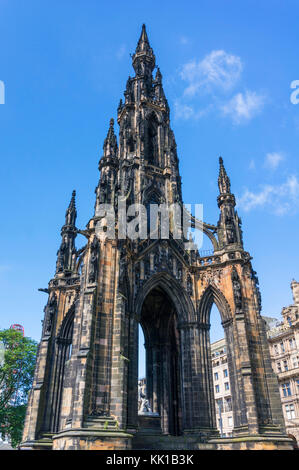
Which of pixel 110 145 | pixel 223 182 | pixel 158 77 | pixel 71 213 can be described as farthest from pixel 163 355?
pixel 158 77

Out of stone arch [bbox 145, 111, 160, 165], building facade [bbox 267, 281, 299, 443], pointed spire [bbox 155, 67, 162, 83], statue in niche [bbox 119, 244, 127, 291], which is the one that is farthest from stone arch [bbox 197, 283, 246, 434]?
pointed spire [bbox 155, 67, 162, 83]

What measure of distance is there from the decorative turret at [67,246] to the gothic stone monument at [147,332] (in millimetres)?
90

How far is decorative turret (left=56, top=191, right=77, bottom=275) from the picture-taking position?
27.7 metres

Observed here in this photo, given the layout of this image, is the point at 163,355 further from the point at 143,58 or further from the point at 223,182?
the point at 143,58

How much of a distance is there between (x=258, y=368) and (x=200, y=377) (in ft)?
10.5

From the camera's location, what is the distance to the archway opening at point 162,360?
2401cm

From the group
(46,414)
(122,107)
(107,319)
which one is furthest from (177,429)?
(122,107)

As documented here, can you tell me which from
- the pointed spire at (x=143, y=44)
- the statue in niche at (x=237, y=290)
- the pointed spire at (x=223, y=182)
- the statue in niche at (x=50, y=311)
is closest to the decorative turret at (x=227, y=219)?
the pointed spire at (x=223, y=182)

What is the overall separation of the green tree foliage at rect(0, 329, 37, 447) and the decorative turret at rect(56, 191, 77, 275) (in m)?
10.9

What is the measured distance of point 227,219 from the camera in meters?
25.9

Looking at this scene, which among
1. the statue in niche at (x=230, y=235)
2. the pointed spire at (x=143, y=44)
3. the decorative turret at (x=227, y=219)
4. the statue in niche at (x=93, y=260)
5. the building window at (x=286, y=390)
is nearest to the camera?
the statue in niche at (x=93, y=260)

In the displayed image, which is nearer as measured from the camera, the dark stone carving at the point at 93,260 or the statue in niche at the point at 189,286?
the dark stone carving at the point at 93,260

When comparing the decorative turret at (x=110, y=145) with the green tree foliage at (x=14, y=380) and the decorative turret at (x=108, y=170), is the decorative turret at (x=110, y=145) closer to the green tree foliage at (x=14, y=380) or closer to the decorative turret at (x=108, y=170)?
the decorative turret at (x=108, y=170)

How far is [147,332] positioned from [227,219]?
384 inches
